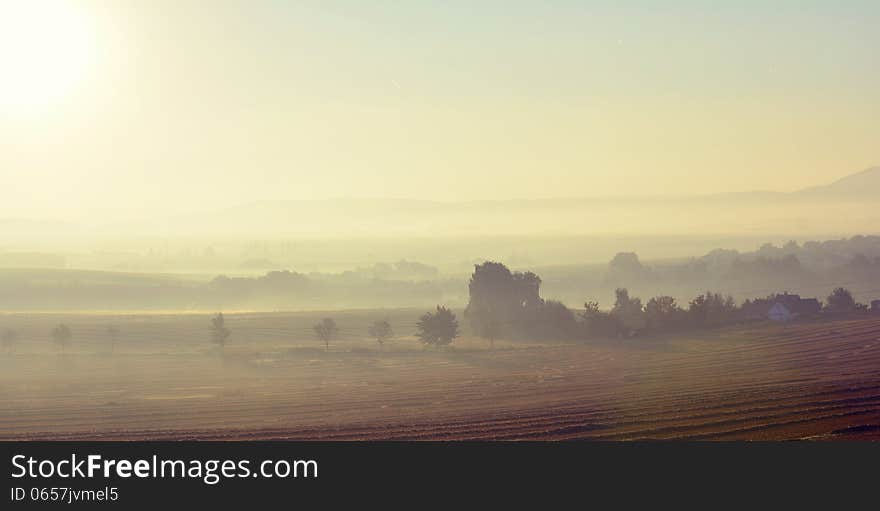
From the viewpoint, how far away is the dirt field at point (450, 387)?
69.1 m

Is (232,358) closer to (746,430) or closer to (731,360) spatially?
(731,360)

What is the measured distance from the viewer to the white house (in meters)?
154

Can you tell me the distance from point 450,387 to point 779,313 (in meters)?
74.5

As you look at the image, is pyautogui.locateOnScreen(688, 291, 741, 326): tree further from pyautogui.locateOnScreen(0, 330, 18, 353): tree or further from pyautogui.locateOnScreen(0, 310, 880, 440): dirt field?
pyautogui.locateOnScreen(0, 330, 18, 353): tree

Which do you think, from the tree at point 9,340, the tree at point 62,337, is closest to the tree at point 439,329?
the tree at point 62,337

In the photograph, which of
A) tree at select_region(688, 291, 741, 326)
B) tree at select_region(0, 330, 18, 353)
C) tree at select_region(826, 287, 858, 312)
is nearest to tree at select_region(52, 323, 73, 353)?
tree at select_region(0, 330, 18, 353)

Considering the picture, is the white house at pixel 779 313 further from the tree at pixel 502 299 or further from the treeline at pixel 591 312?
the tree at pixel 502 299

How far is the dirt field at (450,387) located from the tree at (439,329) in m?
2.57

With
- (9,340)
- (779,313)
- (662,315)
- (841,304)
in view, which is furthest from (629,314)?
(9,340)

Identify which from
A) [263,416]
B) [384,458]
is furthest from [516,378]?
[384,458]

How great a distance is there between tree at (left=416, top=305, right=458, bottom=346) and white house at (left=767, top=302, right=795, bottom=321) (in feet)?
170

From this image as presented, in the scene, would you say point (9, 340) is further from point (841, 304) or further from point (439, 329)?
point (841, 304)

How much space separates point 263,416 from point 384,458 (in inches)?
1488

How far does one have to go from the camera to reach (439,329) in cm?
14588
